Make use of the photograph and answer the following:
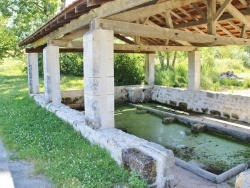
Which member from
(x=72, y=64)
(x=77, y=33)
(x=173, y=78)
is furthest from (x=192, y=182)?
(x=72, y=64)

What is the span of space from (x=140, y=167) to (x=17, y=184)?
5.86ft

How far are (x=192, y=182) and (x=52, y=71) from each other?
5424mm

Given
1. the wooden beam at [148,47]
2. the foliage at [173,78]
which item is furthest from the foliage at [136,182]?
the foliage at [173,78]

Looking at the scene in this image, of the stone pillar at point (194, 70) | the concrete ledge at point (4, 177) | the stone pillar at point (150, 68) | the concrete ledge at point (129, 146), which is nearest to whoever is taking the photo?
the concrete ledge at point (4, 177)

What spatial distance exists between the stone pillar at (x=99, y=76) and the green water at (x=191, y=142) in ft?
6.90

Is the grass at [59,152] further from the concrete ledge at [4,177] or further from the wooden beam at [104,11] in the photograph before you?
the wooden beam at [104,11]

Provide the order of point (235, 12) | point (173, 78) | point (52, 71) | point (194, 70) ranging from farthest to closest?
1. point (173, 78)
2. point (194, 70)
3. point (52, 71)
4. point (235, 12)

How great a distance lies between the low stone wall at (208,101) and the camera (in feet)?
25.7

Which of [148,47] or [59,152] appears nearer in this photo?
[59,152]

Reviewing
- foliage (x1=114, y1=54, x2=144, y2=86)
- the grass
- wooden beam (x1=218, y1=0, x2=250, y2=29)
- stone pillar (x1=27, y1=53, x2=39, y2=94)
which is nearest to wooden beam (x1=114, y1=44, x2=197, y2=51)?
foliage (x1=114, y1=54, x2=144, y2=86)

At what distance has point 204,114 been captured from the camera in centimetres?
908

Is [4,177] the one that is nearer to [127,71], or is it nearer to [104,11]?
[104,11]

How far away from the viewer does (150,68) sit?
1221cm

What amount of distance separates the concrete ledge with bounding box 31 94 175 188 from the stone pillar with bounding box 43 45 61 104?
2185 millimetres
